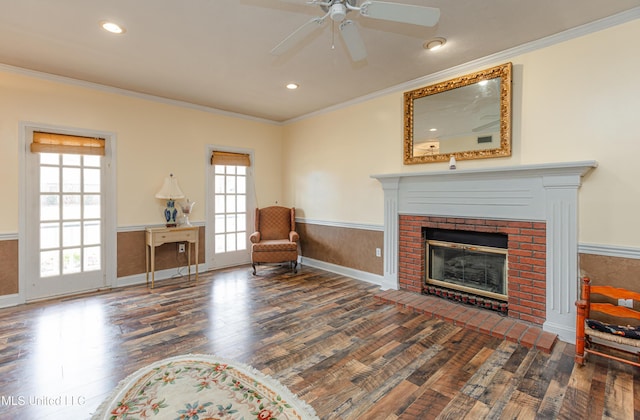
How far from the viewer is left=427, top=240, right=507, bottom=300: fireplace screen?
3.11m

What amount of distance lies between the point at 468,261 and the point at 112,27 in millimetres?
4061

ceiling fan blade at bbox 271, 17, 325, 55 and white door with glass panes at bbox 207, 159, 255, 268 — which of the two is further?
white door with glass panes at bbox 207, 159, 255, 268

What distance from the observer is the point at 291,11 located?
2.29m

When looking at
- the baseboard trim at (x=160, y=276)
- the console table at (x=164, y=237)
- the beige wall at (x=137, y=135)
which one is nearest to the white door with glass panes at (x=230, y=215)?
the beige wall at (x=137, y=135)

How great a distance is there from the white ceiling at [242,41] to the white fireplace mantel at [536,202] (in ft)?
3.81

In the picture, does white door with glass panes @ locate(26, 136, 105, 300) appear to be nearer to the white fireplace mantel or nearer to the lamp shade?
the lamp shade

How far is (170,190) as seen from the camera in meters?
4.24

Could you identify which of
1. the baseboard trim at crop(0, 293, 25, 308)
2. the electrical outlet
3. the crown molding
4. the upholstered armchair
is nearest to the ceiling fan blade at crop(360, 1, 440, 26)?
the electrical outlet

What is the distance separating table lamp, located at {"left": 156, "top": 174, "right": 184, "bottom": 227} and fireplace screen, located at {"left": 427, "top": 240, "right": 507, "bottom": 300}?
11.4ft

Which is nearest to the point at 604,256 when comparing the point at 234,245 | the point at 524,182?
the point at 524,182

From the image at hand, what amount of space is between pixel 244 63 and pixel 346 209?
239cm

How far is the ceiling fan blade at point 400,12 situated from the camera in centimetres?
171

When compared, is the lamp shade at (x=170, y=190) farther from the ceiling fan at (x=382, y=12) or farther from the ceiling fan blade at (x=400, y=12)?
the ceiling fan blade at (x=400, y=12)

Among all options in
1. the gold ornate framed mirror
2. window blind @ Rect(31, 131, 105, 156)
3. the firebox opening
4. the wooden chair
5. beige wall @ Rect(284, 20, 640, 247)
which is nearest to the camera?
the wooden chair
